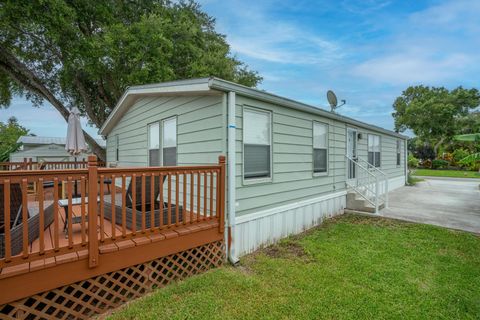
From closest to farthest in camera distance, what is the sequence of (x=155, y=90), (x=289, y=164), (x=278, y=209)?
(x=278, y=209) → (x=155, y=90) → (x=289, y=164)

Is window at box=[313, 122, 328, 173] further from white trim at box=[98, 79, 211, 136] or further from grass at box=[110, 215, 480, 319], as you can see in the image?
white trim at box=[98, 79, 211, 136]

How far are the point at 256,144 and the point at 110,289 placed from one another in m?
3.09

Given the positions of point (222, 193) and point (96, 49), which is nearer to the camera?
point (222, 193)

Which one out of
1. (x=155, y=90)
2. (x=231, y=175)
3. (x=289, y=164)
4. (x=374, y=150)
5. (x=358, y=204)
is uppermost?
(x=155, y=90)

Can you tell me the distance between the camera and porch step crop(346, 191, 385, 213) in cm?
718

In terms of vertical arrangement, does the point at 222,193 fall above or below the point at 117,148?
below

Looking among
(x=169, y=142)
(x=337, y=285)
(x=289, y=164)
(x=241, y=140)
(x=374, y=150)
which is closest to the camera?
(x=337, y=285)

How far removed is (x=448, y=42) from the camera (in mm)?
11438

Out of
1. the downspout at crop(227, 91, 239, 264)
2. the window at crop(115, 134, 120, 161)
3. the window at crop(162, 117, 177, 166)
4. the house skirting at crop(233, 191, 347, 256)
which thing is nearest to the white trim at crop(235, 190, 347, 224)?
the house skirting at crop(233, 191, 347, 256)

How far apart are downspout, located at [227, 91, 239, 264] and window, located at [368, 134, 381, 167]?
25.0 feet

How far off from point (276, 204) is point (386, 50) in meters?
11.4

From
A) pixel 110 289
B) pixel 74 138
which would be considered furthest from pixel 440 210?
pixel 74 138

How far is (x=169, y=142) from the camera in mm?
5695

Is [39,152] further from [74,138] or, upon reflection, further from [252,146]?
[252,146]
